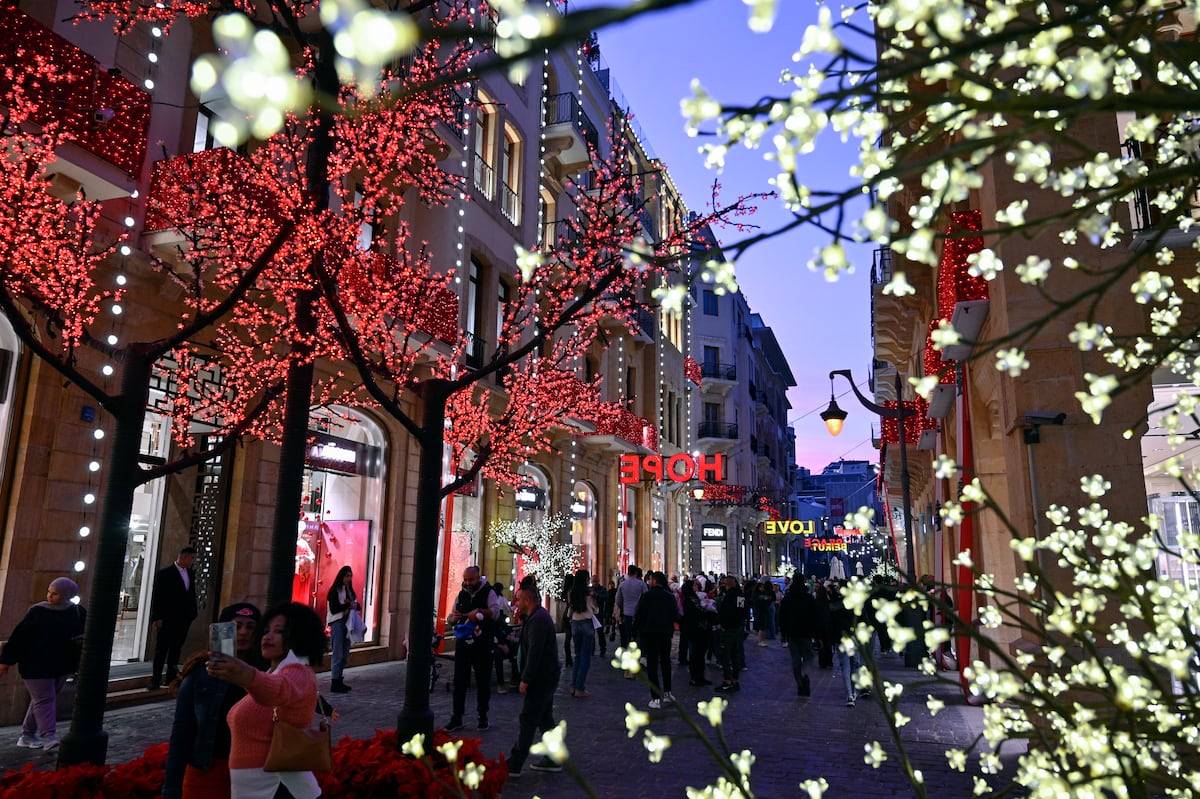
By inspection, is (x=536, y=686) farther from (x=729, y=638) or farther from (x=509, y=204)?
(x=509, y=204)

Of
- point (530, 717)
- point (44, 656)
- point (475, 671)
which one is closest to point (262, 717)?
point (530, 717)

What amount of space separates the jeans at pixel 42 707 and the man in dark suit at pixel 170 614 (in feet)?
8.51

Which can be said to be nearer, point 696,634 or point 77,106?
point 77,106

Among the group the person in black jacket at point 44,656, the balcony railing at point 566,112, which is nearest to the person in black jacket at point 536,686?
the person in black jacket at point 44,656

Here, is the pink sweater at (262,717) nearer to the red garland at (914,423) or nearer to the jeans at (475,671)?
the jeans at (475,671)

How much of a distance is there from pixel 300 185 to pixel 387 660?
11.3m

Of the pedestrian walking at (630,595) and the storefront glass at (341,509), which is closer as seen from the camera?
the pedestrian walking at (630,595)

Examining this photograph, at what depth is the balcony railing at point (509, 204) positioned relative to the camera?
69.5 feet

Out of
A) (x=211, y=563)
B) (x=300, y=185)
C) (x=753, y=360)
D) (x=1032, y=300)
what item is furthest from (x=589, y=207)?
(x=753, y=360)

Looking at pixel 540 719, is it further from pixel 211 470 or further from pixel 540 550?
pixel 540 550

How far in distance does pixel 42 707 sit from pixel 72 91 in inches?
271

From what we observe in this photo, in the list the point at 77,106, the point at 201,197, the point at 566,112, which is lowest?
the point at 201,197

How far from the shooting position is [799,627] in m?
12.5

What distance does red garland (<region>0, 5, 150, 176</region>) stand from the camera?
8484 mm
